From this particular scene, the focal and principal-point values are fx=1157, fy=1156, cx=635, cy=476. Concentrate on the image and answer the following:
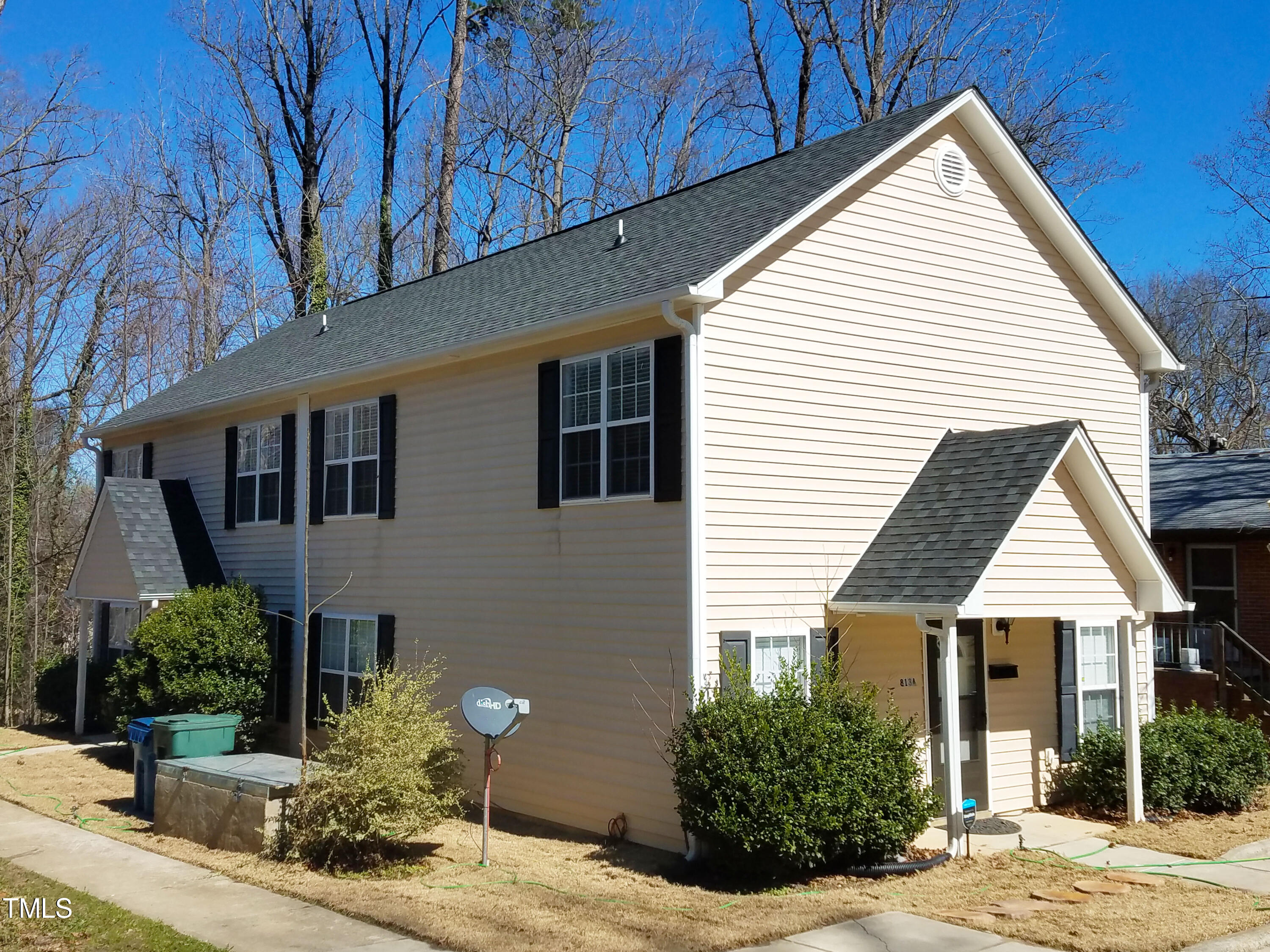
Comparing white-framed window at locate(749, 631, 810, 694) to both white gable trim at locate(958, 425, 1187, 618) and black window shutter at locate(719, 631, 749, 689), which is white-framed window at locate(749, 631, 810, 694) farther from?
white gable trim at locate(958, 425, 1187, 618)

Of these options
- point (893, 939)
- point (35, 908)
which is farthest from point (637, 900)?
point (35, 908)

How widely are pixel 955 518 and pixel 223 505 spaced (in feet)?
37.7

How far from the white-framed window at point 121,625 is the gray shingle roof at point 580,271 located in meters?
3.15

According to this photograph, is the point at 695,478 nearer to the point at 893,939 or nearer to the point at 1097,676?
the point at 893,939

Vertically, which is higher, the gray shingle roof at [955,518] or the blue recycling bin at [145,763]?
→ the gray shingle roof at [955,518]

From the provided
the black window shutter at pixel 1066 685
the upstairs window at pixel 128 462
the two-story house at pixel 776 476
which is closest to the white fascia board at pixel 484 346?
the two-story house at pixel 776 476

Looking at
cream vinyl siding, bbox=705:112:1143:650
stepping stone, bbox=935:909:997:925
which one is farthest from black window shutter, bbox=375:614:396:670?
stepping stone, bbox=935:909:997:925

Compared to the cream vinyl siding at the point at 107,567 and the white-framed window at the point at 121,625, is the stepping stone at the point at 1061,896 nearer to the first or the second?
the cream vinyl siding at the point at 107,567

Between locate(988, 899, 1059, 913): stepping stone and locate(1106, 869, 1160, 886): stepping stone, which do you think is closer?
locate(988, 899, 1059, 913): stepping stone

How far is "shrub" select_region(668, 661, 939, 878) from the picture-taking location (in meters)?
9.16

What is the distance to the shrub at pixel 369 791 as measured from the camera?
966cm

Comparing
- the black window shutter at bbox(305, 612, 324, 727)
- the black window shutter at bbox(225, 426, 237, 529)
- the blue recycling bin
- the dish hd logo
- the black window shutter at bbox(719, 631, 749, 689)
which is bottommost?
the dish hd logo

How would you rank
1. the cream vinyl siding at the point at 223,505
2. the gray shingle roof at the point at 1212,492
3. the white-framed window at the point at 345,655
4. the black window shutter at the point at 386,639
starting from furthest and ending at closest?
1. the gray shingle roof at the point at 1212,492
2. the cream vinyl siding at the point at 223,505
3. the white-framed window at the point at 345,655
4. the black window shutter at the point at 386,639

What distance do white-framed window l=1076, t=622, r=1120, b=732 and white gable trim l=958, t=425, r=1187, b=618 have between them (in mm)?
983
